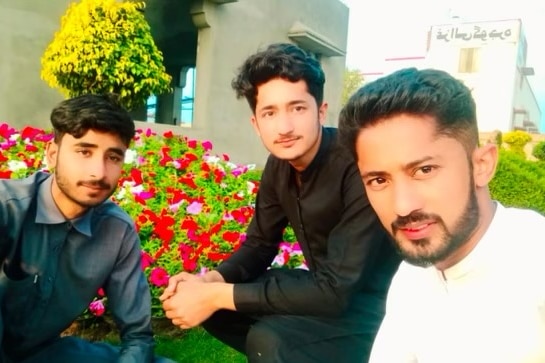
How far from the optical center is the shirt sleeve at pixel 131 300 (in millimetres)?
2037

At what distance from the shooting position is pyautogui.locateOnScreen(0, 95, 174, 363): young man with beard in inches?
74.5

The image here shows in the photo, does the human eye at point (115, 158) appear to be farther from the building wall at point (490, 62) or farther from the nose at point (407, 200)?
the building wall at point (490, 62)

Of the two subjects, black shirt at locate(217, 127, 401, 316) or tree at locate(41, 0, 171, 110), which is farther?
tree at locate(41, 0, 171, 110)

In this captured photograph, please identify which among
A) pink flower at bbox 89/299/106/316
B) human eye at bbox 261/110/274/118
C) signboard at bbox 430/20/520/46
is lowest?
pink flower at bbox 89/299/106/316

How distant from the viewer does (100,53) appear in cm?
629

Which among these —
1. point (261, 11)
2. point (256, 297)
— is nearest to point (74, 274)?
point (256, 297)

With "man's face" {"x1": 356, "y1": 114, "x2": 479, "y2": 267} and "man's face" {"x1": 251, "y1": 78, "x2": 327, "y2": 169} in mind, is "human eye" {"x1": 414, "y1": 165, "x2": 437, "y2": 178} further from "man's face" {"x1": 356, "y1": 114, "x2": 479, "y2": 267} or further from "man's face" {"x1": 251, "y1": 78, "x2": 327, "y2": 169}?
"man's face" {"x1": 251, "y1": 78, "x2": 327, "y2": 169}

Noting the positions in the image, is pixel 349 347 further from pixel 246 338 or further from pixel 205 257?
pixel 205 257

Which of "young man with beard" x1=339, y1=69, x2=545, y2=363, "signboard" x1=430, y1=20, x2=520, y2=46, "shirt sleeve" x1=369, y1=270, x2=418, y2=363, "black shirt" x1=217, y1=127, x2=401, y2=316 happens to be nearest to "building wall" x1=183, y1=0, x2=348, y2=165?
"black shirt" x1=217, y1=127, x2=401, y2=316

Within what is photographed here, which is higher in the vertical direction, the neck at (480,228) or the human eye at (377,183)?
the human eye at (377,183)

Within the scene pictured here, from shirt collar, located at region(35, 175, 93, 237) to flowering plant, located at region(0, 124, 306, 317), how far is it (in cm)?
114

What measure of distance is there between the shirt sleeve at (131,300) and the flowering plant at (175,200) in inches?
39.9

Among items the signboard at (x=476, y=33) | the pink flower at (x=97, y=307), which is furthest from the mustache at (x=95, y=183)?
the signboard at (x=476, y=33)

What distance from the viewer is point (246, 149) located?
10680mm
